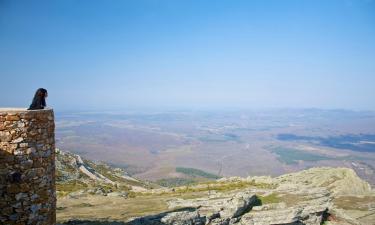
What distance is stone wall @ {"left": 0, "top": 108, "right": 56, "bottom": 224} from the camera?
1345 cm

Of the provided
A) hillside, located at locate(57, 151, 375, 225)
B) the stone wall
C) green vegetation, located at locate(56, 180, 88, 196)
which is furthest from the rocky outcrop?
the stone wall

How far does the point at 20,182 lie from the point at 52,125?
248 cm

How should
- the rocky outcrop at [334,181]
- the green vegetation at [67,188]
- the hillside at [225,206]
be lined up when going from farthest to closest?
the rocky outcrop at [334,181], the green vegetation at [67,188], the hillside at [225,206]

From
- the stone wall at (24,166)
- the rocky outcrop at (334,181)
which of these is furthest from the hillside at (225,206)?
the stone wall at (24,166)

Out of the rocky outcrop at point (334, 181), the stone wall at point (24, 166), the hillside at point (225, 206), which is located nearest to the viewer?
the stone wall at point (24, 166)

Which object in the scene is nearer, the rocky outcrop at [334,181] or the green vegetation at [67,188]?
the green vegetation at [67,188]

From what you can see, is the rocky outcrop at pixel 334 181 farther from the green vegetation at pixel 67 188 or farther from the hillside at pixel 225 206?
the green vegetation at pixel 67 188

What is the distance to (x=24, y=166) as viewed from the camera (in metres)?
13.7

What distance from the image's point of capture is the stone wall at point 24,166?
44.1 ft

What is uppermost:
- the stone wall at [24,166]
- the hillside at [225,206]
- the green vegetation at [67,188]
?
the stone wall at [24,166]

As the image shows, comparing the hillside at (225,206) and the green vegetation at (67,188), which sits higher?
the hillside at (225,206)

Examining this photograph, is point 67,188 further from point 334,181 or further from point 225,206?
point 334,181

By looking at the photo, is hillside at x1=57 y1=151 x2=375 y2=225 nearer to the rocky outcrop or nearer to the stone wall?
the rocky outcrop

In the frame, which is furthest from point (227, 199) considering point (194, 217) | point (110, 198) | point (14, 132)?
point (14, 132)
